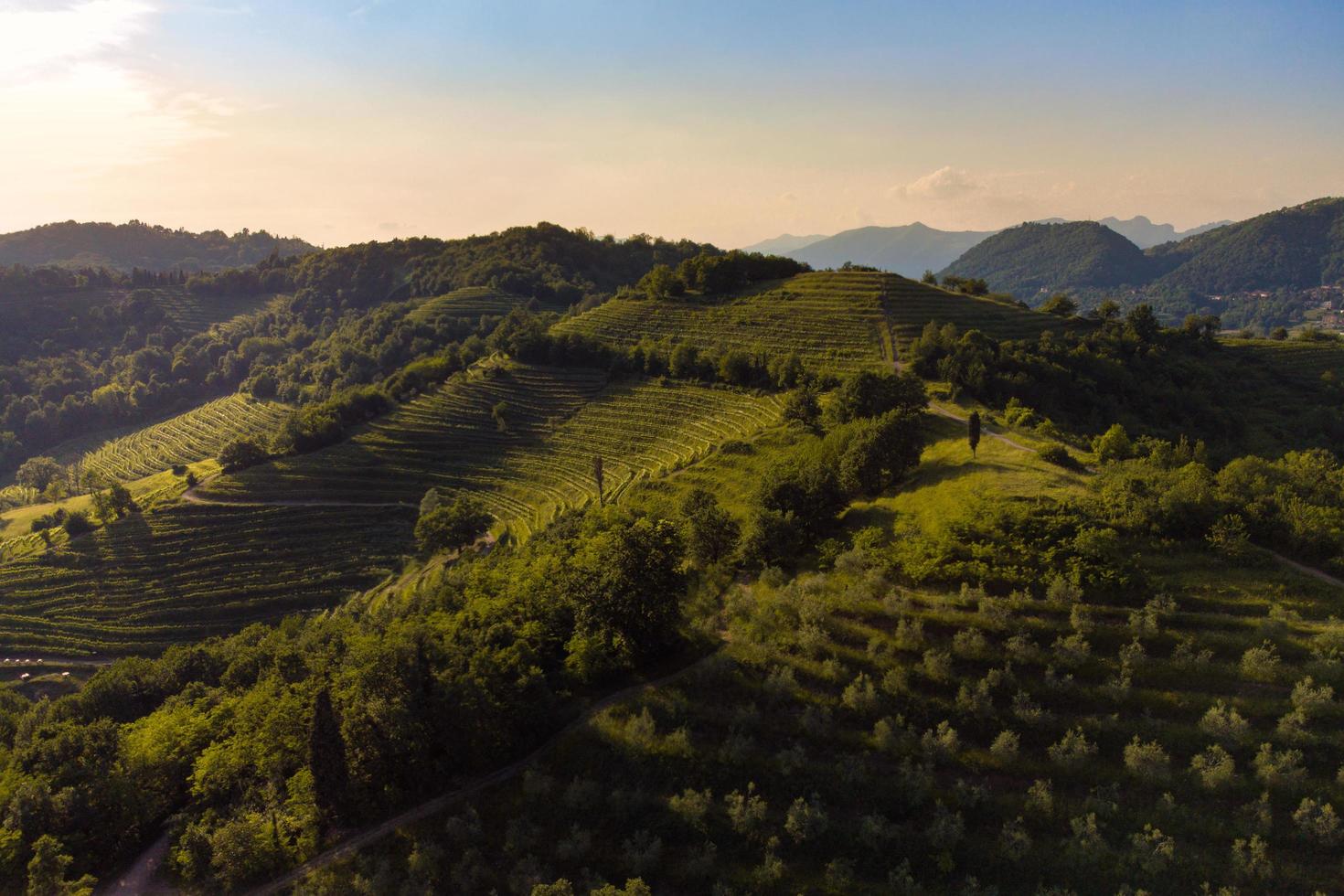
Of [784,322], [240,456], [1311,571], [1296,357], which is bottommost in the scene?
[240,456]

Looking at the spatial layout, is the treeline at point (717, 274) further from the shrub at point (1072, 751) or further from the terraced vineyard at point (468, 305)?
the shrub at point (1072, 751)

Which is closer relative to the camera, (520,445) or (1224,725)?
(1224,725)

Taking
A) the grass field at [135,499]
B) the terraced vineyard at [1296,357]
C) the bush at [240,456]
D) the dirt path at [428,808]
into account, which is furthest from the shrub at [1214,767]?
the grass field at [135,499]

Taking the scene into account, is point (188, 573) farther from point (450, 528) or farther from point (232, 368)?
point (232, 368)

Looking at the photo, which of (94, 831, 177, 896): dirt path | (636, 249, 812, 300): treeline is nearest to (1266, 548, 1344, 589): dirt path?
(94, 831, 177, 896): dirt path

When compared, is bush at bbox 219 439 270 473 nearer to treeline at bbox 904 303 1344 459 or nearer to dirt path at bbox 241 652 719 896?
dirt path at bbox 241 652 719 896

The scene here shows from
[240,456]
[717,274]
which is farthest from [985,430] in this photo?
[240,456]

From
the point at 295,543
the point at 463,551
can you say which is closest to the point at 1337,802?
the point at 463,551
